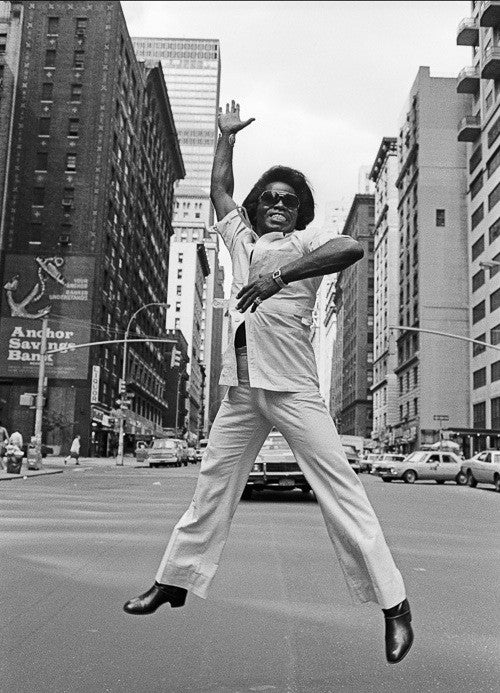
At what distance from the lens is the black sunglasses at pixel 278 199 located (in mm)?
3695

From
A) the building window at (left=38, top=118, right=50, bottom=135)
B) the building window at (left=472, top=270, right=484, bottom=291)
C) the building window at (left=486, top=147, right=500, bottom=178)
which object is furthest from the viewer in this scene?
the building window at (left=472, top=270, right=484, bottom=291)

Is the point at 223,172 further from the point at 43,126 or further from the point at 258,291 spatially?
the point at 43,126

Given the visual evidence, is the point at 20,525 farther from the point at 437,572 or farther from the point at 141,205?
the point at 141,205

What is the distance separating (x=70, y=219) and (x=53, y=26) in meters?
16.2

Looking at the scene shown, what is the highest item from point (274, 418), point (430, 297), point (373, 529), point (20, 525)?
point (430, 297)

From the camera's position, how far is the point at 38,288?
57.7 m

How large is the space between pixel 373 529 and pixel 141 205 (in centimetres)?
7667

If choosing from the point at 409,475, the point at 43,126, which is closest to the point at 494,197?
the point at 43,126

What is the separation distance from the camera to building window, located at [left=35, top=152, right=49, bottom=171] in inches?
2363

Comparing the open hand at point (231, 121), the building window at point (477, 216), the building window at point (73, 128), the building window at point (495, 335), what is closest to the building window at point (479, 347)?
the building window at point (495, 335)

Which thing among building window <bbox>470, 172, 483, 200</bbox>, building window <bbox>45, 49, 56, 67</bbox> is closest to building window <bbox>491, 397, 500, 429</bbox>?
building window <bbox>470, 172, 483, 200</bbox>

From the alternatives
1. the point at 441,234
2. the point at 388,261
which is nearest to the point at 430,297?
the point at 441,234

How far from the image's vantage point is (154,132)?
83.8 metres

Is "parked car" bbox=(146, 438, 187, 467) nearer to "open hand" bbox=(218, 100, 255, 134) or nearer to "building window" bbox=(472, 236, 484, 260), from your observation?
"building window" bbox=(472, 236, 484, 260)
